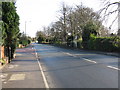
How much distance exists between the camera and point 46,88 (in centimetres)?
760

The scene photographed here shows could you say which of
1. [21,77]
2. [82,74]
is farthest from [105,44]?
[21,77]

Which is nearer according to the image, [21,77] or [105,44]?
[21,77]

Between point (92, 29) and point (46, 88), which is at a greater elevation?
point (92, 29)

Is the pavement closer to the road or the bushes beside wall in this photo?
the road

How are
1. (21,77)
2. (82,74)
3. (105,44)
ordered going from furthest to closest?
(105,44), (82,74), (21,77)

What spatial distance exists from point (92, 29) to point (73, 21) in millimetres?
11537

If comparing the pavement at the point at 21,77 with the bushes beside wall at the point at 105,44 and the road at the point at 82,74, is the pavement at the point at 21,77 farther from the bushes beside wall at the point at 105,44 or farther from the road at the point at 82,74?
the bushes beside wall at the point at 105,44

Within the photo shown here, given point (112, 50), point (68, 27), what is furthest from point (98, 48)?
point (68, 27)

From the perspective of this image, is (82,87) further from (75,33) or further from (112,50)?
(75,33)

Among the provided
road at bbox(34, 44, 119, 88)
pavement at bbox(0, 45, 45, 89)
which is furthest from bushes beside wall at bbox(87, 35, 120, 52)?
pavement at bbox(0, 45, 45, 89)

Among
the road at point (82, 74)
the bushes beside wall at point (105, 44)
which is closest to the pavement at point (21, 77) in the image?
the road at point (82, 74)

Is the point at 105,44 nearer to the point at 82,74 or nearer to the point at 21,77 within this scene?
Answer: the point at 82,74

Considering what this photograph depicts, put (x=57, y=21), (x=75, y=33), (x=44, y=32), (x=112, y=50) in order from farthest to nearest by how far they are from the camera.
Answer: (x=44, y=32) → (x=57, y=21) → (x=75, y=33) → (x=112, y=50)

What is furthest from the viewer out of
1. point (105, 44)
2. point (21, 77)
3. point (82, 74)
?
point (105, 44)
